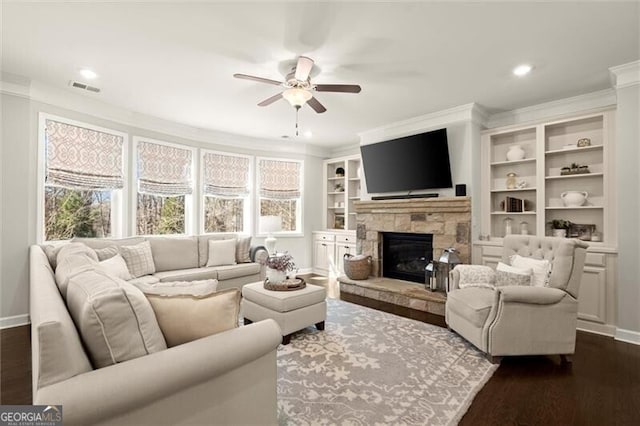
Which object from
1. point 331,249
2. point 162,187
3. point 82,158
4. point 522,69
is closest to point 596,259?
point 522,69

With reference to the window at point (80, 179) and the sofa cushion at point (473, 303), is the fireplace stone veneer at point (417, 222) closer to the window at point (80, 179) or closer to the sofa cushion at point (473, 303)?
the sofa cushion at point (473, 303)

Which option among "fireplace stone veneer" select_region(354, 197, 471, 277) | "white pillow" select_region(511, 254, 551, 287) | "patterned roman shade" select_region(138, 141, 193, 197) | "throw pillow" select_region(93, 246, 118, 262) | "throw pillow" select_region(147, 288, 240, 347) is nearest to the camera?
"throw pillow" select_region(147, 288, 240, 347)

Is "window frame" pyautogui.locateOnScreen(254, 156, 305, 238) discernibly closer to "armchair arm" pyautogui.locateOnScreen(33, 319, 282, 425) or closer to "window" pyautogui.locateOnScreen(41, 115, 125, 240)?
"window" pyautogui.locateOnScreen(41, 115, 125, 240)

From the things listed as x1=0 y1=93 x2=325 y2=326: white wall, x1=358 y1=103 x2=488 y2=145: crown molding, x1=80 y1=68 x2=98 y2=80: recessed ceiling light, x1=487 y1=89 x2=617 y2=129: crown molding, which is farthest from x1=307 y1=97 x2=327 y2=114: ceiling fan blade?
x1=0 y1=93 x2=325 y2=326: white wall

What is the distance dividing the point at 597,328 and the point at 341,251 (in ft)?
12.5

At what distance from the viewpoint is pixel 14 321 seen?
334 centimetres

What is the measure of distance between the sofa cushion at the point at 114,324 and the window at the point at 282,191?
4721 mm

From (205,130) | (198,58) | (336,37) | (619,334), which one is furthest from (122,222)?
(619,334)

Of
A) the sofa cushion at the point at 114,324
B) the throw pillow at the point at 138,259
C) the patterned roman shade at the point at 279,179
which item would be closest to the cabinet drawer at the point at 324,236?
the patterned roman shade at the point at 279,179

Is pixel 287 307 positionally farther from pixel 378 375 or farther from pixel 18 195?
pixel 18 195

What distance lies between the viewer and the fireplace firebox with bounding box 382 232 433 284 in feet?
15.3

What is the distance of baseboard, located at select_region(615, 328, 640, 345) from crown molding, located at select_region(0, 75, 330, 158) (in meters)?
5.35

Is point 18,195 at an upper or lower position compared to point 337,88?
lower

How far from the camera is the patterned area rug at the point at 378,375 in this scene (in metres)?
1.90
